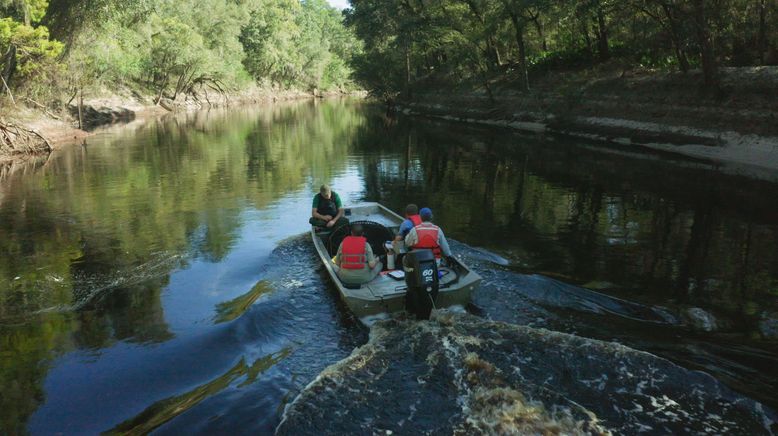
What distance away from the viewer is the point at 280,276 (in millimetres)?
12320

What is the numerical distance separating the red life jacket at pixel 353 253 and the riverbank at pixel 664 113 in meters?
19.7

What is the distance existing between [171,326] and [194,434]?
12.0 feet

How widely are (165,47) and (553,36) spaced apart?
1616 inches

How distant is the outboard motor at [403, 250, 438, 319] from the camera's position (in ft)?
29.3

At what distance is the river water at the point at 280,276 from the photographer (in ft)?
25.5

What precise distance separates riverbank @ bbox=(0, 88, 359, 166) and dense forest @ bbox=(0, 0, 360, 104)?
1266 millimetres

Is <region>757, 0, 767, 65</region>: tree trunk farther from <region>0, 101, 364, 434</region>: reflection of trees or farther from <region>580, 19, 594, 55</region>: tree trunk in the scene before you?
<region>0, 101, 364, 434</region>: reflection of trees

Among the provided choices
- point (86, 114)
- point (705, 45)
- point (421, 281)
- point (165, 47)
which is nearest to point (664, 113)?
point (705, 45)

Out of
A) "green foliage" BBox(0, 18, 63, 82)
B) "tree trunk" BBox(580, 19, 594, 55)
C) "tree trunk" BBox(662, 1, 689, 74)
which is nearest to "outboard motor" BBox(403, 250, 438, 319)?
"tree trunk" BBox(662, 1, 689, 74)

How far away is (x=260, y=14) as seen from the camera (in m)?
93.7

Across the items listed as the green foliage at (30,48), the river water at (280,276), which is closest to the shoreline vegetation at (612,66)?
the river water at (280,276)

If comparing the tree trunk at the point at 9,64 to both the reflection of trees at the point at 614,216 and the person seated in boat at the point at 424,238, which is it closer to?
the reflection of trees at the point at 614,216

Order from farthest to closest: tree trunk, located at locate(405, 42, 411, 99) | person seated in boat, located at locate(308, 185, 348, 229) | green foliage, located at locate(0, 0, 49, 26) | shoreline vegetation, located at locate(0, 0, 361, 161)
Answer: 1. tree trunk, located at locate(405, 42, 411, 99)
2. shoreline vegetation, located at locate(0, 0, 361, 161)
3. green foliage, located at locate(0, 0, 49, 26)
4. person seated in boat, located at locate(308, 185, 348, 229)

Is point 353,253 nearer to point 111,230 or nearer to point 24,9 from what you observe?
point 111,230
